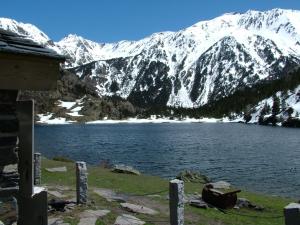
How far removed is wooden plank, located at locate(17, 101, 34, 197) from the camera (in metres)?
12.0

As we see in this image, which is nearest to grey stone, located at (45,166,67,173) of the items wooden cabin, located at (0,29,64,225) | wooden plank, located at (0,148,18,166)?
wooden cabin, located at (0,29,64,225)

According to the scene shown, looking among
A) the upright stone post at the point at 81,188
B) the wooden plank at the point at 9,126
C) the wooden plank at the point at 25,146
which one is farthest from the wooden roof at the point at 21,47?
the upright stone post at the point at 81,188

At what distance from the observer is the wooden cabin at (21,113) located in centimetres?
1116

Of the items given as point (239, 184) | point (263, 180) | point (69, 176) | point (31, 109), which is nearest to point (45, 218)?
point (31, 109)

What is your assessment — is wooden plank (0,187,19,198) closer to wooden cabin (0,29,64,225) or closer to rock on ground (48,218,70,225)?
wooden cabin (0,29,64,225)

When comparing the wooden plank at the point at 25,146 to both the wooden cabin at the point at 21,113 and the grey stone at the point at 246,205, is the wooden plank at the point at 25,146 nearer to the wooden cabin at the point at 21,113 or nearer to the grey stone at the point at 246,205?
the wooden cabin at the point at 21,113

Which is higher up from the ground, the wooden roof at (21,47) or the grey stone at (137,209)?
the wooden roof at (21,47)

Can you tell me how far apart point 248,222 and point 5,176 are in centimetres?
1338

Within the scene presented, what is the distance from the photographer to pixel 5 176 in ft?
38.6

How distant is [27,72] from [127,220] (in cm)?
951

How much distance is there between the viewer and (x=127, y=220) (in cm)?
1923

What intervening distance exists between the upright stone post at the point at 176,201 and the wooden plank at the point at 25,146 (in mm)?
7114

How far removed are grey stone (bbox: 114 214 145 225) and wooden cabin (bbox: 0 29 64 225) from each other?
654cm

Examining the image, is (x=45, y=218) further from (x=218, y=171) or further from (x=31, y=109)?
(x=218, y=171)
